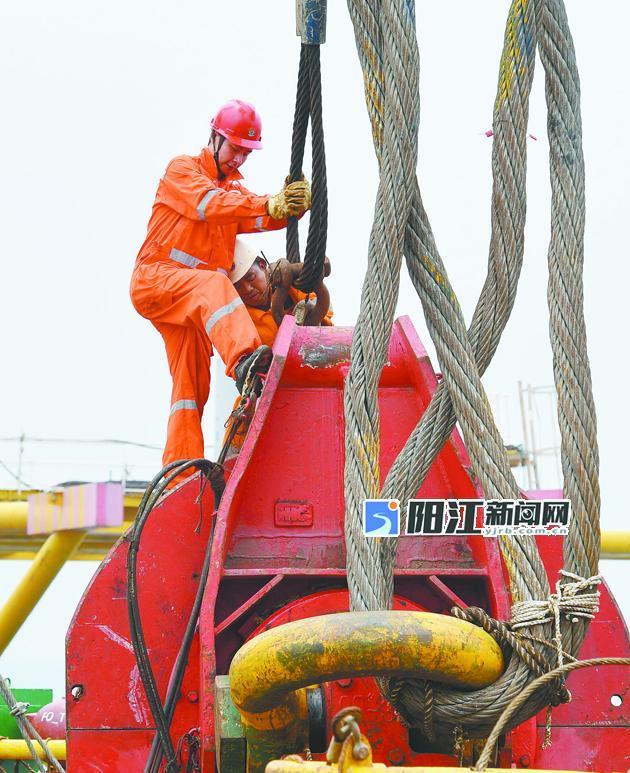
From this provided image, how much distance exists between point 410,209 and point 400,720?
53.7 inches

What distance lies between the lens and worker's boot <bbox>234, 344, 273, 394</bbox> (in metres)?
4.08

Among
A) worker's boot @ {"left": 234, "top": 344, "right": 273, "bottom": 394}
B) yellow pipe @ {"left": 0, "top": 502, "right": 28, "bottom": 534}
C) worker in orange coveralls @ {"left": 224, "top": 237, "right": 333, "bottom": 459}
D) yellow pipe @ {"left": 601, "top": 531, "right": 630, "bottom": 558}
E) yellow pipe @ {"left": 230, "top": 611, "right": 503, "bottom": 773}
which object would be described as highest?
worker in orange coveralls @ {"left": 224, "top": 237, "right": 333, "bottom": 459}

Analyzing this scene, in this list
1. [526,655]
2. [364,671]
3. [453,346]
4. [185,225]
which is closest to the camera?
[364,671]

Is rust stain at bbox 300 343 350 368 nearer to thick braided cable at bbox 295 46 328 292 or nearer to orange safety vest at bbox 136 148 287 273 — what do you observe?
thick braided cable at bbox 295 46 328 292

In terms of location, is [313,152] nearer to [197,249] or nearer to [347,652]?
[197,249]

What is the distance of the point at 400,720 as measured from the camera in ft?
9.19

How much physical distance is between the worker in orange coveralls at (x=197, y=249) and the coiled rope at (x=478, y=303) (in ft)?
6.25

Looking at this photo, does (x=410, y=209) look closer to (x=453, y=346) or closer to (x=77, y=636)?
(x=453, y=346)

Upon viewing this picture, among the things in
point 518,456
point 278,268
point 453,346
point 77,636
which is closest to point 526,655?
point 453,346

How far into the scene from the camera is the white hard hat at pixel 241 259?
226 inches

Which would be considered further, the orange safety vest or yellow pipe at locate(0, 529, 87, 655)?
yellow pipe at locate(0, 529, 87, 655)

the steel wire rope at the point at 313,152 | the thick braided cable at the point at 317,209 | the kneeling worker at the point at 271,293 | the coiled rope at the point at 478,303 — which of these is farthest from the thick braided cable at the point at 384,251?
the kneeling worker at the point at 271,293

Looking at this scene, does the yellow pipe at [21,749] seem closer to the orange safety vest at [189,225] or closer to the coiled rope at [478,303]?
the orange safety vest at [189,225]

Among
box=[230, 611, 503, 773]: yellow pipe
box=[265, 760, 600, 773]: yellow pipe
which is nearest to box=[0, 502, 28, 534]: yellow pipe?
box=[230, 611, 503, 773]: yellow pipe
